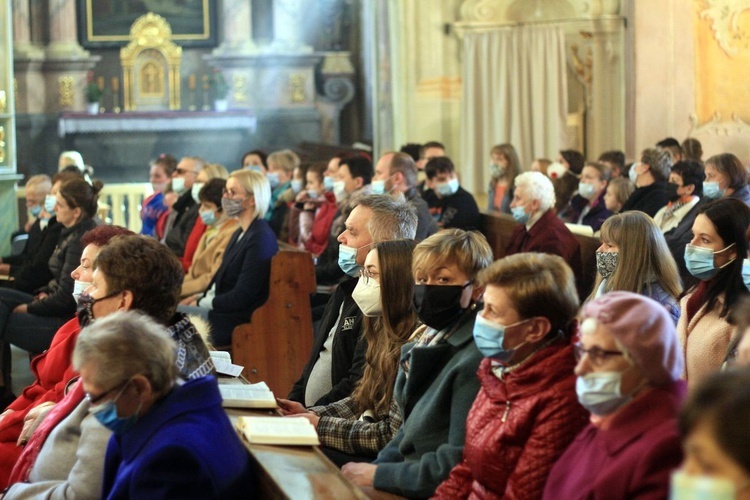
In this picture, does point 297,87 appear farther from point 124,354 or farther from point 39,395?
point 124,354

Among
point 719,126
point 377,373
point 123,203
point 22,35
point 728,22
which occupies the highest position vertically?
point 22,35

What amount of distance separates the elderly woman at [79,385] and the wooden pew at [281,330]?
2683mm

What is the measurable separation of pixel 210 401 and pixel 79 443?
523mm

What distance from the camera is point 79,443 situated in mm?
3342

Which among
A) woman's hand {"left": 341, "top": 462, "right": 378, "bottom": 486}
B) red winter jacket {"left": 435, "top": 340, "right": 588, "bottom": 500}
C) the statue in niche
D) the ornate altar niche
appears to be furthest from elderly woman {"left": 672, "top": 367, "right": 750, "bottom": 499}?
the statue in niche

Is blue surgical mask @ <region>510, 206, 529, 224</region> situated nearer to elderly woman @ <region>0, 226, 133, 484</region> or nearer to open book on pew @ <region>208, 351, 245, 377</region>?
open book on pew @ <region>208, 351, 245, 377</region>

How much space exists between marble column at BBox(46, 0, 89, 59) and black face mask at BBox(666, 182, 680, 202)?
40.3ft

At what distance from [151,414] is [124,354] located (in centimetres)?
16

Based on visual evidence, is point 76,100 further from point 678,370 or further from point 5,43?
point 678,370

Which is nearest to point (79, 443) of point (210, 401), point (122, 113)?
point (210, 401)

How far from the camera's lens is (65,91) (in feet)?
60.3

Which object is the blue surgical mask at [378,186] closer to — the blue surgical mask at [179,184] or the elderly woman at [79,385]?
the blue surgical mask at [179,184]

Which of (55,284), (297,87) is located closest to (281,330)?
(55,284)

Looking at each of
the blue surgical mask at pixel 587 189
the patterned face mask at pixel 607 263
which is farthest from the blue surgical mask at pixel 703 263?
the blue surgical mask at pixel 587 189
